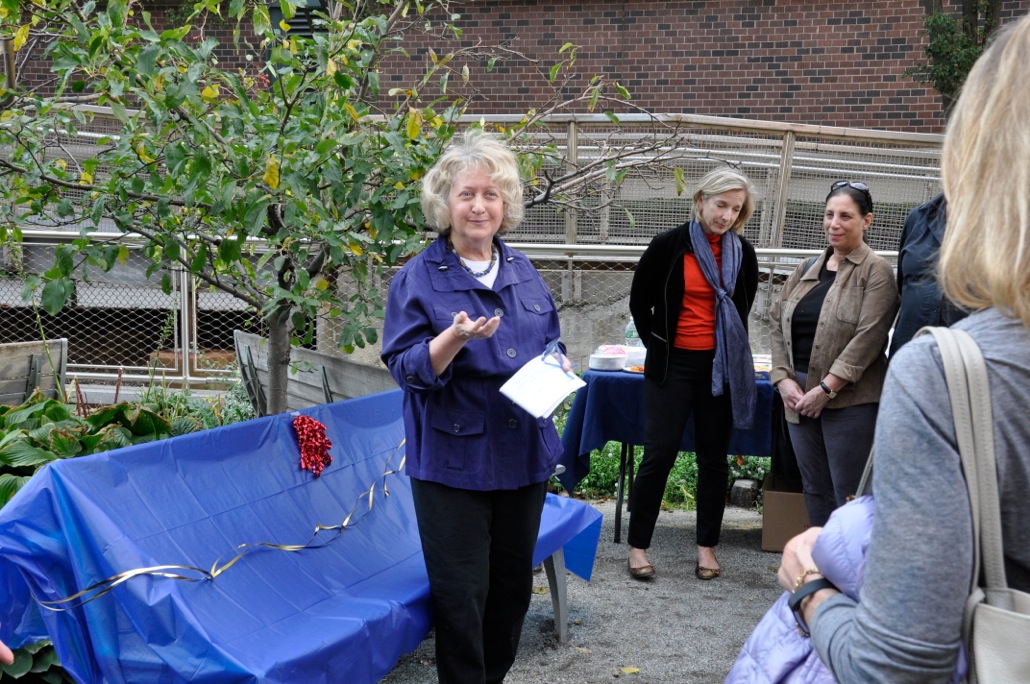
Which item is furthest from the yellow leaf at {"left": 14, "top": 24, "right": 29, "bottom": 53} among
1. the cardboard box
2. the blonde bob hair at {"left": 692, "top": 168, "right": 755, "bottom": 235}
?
the cardboard box

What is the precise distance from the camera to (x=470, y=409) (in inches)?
111

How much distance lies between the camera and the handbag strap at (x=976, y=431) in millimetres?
1064

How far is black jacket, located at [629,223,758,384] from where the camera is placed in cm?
469

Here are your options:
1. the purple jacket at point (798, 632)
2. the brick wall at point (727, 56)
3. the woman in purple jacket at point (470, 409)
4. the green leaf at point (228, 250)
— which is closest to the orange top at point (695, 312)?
the woman in purple jacket at point (470, 409)

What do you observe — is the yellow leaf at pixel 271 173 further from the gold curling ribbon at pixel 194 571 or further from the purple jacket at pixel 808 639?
the purple jacket at pixel 808 639

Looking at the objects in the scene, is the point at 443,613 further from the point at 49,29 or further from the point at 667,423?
the point at 49,29

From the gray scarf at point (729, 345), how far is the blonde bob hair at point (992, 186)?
11.4 feet

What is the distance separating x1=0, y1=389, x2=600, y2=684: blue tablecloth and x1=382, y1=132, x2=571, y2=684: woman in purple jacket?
0.74ft

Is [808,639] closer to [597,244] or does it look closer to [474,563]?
[474,563]

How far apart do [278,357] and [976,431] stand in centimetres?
343

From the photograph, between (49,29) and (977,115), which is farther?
(49,29)

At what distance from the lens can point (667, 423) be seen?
4.72 m

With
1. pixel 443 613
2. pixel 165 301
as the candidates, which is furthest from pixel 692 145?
pixel 443 613

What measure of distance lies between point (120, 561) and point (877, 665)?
198 centimetres
